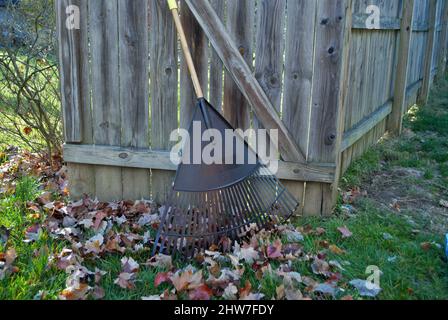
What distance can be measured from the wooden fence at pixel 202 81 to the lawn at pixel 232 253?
0.99 ft

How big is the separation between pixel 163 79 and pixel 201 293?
1648 mm

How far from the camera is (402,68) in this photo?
607cm

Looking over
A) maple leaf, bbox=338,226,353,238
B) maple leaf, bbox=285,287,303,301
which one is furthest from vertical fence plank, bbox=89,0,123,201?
maple leaf, bbox=285,287,303,301

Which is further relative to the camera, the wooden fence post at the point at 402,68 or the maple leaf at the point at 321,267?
the wooden fence post at the point at 402,68

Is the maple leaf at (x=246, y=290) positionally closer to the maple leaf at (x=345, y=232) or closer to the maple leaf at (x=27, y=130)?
the maple leaf at (x=345, y=232)

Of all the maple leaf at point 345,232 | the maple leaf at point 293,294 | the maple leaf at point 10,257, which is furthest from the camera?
the maple leaf at point 345,232

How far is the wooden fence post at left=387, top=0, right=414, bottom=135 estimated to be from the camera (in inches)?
230

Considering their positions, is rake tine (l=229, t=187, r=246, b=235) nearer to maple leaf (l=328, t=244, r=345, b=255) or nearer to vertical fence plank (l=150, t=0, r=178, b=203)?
maple leaf (l=328, t=244, r=345, b=255)

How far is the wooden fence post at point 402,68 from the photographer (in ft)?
19.2

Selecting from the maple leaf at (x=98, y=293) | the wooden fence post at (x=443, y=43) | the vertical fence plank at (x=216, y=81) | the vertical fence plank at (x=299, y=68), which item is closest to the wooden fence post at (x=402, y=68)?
the vertical fence plank at (x=299, y=68)

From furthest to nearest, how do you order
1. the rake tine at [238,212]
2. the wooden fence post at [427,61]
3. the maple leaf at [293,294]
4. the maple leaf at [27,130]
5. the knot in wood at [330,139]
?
the wooden fence post at [427,61] < the maple leaf at [27,130] < the knot in wood at [330,139] < the rake tine at [238,212] < the maple leaf at [293,294]

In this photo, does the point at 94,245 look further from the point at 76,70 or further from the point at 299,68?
the point at 299,68

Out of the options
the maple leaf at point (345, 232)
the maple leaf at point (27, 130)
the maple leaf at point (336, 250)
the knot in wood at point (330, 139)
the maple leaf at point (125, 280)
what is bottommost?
the maple leaf at point (125, 280)
